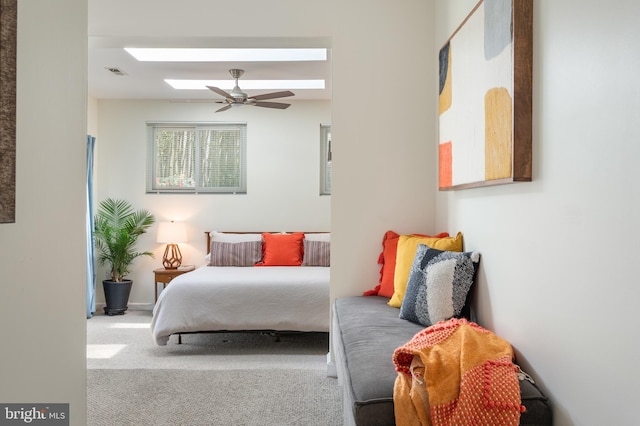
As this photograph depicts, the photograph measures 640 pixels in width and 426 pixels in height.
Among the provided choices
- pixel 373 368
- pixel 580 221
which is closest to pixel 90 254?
pixel 373 368

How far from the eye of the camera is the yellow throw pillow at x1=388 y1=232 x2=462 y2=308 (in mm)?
3047

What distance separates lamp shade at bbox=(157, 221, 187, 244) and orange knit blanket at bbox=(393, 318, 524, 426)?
5.08 metres

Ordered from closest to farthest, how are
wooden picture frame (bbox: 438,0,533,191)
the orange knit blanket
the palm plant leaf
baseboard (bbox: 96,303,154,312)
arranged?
the orange knit blanket < wooden picture frame (bbox: 438,0,533,191) < the palm plant leaf < baseboard (bbox: 96,303,154,312)

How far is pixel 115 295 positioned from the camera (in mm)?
6469

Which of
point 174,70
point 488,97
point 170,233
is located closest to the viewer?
point 488,97

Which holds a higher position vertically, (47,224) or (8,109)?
(8,109)

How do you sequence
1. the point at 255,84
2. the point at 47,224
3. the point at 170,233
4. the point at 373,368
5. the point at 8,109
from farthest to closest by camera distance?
the point at 170,233 < the point at 255,84 < the point at 373,368 < the point at 47,224 < the point at 8,109

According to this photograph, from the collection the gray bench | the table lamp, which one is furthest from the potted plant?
the gray bench

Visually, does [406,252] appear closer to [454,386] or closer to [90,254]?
[454,386]

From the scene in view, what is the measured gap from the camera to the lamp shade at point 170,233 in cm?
654

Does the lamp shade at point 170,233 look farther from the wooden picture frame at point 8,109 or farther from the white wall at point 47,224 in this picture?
the wooden picture frame at point 8,109

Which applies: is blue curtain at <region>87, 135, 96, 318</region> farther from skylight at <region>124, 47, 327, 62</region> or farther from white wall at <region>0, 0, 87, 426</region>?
white wall at <region>0, 0, 87, 426</region>

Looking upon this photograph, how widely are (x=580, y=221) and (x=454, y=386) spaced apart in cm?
64

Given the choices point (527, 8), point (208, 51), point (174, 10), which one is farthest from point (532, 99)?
point (208, 51)
